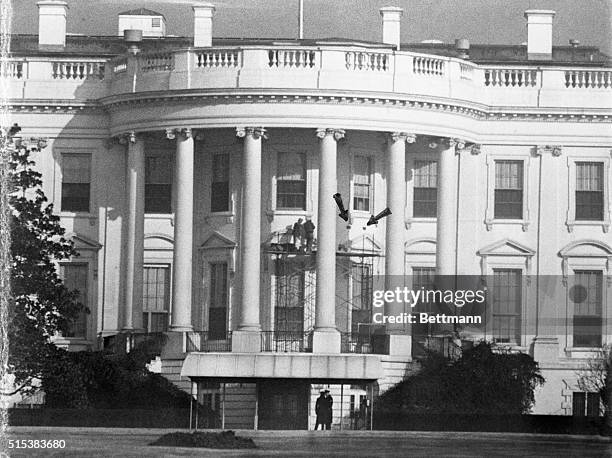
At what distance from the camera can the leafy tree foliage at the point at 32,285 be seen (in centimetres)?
6969

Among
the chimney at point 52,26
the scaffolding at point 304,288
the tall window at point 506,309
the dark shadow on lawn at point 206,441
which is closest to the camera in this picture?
the dark shadow on lawn at point 206,441

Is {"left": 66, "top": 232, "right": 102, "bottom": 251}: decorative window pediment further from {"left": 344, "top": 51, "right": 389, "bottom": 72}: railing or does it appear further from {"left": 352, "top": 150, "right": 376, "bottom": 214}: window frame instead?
{"left": 344, "top": 51, "right": 389, "bottom": 72}: railing

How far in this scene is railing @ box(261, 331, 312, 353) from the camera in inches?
2936

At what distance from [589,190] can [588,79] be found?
3124 mm

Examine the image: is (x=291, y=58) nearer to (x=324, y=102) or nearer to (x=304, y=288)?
(x=324, y=102)

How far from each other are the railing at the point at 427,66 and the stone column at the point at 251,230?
14.7 feet

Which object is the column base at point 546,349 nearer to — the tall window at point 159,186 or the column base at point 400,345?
the column base at point 400,345

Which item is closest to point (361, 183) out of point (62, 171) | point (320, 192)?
point (320, 192)

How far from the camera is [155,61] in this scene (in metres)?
76.0

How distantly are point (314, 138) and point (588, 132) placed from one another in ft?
25.0

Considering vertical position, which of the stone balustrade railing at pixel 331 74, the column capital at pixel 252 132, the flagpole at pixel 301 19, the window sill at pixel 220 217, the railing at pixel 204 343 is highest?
the flagpole at pixel 301 19

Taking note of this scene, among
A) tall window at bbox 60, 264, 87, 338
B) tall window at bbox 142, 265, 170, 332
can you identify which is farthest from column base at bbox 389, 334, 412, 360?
A: tall window at bbox 60, 264, 87, 338

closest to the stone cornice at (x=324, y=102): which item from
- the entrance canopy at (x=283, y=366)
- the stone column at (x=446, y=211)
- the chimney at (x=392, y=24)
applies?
the stone column at (x=446, y=211)

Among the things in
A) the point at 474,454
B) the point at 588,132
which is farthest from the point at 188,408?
the point at 588,132
